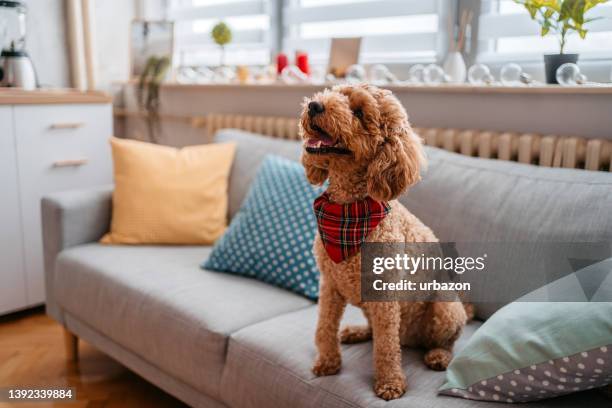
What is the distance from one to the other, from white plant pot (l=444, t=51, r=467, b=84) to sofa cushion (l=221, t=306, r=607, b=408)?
3.17ft

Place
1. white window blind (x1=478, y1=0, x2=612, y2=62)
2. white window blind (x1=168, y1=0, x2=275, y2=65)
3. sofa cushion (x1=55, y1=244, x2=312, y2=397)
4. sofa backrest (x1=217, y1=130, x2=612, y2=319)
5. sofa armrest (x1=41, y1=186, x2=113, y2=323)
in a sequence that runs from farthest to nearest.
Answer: white window blind (x1=168, y1=0, x2=275, y2=65) < sofa armrest (x1=41, y1=186, x2=113, y2=323) < white window blind (x1=478, y1=0, x2=612, y2=62) < sofa cushion (x1=55, y1=244, x2=312, y2=397) < sofa backrest (x1=217, y1=130, x2=612, y2=319)

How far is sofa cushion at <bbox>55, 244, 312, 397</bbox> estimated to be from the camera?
1527 mm

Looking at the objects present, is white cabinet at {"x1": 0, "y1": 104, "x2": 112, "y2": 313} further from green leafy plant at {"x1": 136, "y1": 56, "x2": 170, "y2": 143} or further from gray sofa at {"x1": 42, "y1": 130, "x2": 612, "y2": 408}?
gray sofa at {"x1": 42, "y1": 130, "x2": 612, "y2": 408}

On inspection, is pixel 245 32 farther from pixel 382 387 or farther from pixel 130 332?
pixel 382 387

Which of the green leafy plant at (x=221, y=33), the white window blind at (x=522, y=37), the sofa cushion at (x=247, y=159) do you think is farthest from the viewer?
the green leafy plant at (x=221, y=33)

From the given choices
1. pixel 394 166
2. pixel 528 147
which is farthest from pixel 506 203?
pixel 394 166

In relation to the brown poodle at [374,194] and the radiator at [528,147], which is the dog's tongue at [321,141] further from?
the radiator at [528,147]

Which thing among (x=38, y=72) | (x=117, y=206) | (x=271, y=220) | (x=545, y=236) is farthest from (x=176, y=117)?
(x=545, y=236)

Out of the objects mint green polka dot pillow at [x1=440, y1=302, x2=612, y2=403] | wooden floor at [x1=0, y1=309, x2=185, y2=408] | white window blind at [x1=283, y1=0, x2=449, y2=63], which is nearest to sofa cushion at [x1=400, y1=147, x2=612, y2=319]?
mint green polka dot pillow at [x1=440, y1=302, x2=612, y2=403]

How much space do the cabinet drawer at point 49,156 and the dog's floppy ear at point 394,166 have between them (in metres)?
1.99

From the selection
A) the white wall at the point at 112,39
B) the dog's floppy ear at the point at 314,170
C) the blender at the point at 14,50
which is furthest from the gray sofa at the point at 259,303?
the white wall at the point at 112,39

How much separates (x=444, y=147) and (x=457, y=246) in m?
0.54

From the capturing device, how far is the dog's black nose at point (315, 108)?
1123mm

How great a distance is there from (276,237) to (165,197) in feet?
1.80
